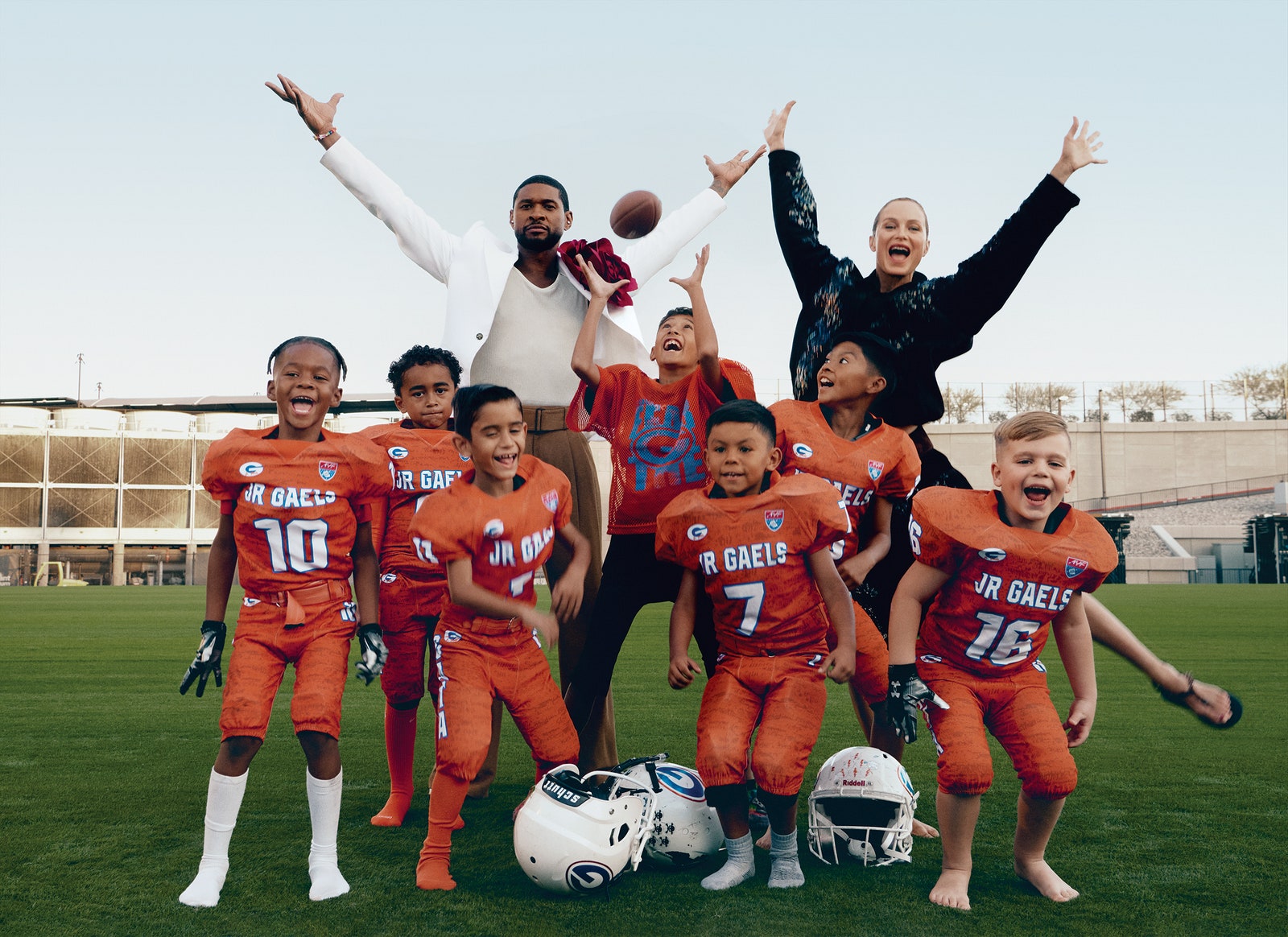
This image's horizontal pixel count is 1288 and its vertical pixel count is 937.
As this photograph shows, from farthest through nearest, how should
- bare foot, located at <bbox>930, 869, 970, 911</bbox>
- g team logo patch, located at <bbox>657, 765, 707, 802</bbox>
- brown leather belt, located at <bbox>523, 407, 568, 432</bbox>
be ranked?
brown leather belt, located at <bbox>523, 407, 568, 432</bbox>
g team logo patch, located at <bbox>657, 765, 707, 802</bbox>
bare foot, located at <bbox>930, 869, 970, 911</bbox>

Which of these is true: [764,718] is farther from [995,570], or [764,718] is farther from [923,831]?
[923,831]

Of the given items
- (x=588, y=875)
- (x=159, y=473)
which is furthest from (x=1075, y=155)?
(x=159, y=473)

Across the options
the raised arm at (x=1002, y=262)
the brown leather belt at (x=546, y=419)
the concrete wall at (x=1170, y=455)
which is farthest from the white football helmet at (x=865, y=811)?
the concrete wall at (x=1170, y=455)

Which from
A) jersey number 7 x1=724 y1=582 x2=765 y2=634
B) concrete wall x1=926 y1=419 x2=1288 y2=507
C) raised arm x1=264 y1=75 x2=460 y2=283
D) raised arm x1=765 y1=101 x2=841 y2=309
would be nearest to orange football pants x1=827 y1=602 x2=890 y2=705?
jersey number 7 x1=724 y1=582 x2=765 y2=634

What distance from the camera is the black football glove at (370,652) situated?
11.9 ft

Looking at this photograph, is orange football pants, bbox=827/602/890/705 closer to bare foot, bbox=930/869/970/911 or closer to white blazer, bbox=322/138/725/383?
bare foot, bbox=930/869/970/911

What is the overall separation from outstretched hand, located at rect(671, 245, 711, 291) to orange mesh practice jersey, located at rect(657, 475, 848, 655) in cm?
96

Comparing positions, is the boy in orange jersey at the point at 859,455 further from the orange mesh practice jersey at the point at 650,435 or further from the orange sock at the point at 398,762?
the orange sock at the point at 398,762

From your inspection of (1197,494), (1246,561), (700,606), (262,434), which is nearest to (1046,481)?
(700,606)

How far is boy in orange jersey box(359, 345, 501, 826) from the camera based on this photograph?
14.5 ft

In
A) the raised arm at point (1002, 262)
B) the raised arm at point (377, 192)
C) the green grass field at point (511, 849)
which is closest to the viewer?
the green grass field at point (511, 849)

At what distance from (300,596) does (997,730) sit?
2528mm

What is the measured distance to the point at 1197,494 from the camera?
51.4 metres

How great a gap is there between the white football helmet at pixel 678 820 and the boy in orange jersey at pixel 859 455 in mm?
784
